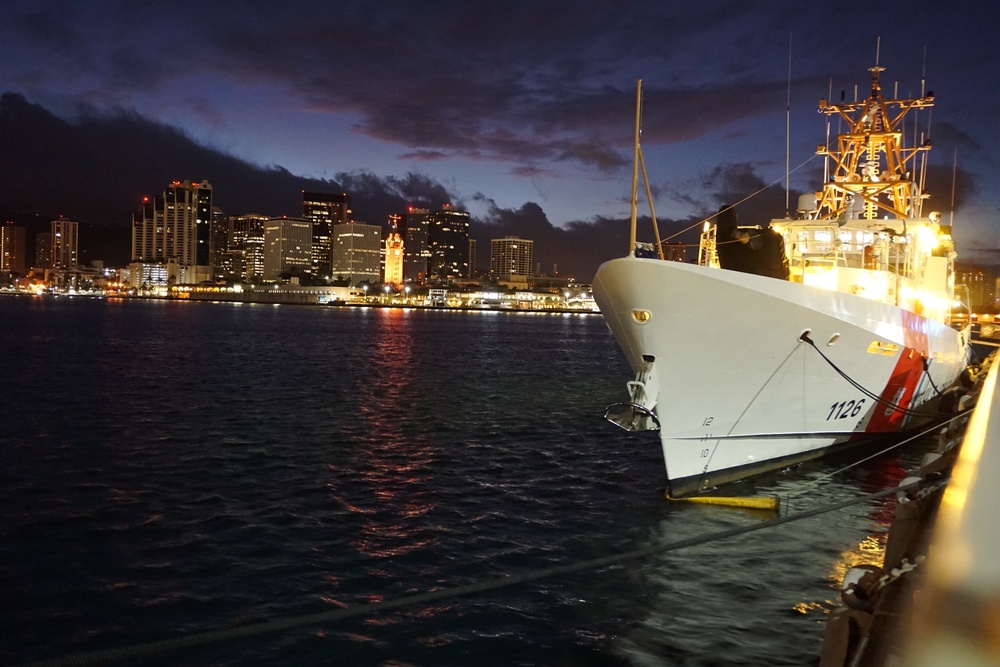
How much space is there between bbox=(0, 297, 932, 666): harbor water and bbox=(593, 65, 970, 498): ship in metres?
0.78

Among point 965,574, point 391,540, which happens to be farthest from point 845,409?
point 965,574

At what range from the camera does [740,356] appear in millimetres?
13953

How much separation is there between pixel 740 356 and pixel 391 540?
24.3ft

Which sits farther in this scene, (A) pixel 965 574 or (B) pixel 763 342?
(B) pixel 763 342

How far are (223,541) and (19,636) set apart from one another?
3.79 metres

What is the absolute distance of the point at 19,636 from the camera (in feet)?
29.9

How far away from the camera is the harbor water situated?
30.5ft

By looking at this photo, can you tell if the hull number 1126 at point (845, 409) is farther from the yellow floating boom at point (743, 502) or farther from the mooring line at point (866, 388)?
the yellow floating boom at point (743, 502)

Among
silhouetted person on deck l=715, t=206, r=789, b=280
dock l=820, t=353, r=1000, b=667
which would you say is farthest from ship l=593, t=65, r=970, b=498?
dock l=820, t=353, r=1000, b=667

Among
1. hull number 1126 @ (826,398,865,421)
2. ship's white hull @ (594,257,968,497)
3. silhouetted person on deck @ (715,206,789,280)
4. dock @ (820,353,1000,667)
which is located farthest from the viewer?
hull number 1126 @ (826,398,865,421)

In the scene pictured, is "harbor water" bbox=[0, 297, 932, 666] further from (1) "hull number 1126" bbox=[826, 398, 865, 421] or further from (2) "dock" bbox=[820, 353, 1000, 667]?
(2) "dock" bbox=[820, 353, 1000, 667]

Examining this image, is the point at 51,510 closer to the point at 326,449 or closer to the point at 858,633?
the point at 326,449

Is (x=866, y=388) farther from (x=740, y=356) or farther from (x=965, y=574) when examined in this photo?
(x=965, y=574)

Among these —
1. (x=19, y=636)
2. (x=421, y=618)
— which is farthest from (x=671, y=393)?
(x=19, y=636)
